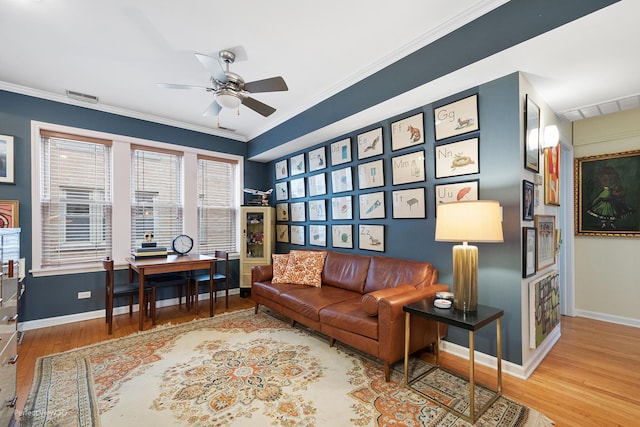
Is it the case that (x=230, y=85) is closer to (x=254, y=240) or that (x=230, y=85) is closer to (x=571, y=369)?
(x=254, y=240)

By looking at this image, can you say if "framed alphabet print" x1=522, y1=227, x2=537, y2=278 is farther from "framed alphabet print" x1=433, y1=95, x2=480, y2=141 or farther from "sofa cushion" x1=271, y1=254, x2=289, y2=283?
"sofa cushion" x1=271, y1=254, x2=289, y2=283

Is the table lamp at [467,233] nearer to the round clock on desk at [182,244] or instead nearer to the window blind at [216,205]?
the round clock on desk at [182,244]

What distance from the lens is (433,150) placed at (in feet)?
9.26

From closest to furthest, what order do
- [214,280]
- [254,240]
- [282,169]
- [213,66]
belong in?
[213,66] → [214,280] → [254,240] → [282,169]

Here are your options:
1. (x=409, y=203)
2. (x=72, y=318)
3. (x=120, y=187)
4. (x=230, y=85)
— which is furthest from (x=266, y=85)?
(x=72, y=318)

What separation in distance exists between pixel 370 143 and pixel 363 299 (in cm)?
190

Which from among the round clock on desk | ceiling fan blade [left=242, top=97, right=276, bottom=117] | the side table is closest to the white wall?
the side table

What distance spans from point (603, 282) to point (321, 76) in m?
4.19

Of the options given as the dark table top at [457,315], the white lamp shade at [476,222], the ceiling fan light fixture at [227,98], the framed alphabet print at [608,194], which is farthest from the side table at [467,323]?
the framed alphabet print at [608,194]

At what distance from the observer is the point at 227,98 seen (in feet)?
8.43

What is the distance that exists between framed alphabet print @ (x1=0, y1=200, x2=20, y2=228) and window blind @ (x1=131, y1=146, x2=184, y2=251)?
114 cm

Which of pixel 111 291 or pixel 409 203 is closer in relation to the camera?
pixel 409 203

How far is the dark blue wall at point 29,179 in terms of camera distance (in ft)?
10.7

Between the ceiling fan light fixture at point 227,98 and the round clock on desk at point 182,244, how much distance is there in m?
2.30
